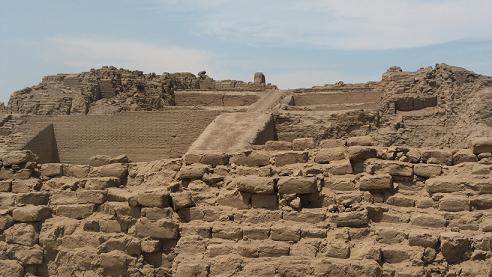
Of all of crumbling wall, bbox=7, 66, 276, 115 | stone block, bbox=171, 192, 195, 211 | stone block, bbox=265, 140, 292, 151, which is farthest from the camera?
crumbling wall, bbox=7, 66, 276, 115

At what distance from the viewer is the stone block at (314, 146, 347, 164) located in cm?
590

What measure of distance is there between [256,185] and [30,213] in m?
2.35

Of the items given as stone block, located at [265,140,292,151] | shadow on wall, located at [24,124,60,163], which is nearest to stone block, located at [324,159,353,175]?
stone block, located at [265,140,292,151]

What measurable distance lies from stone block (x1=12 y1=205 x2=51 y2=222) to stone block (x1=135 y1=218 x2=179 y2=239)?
1114 mm

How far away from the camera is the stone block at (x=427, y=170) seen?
5.56 metres

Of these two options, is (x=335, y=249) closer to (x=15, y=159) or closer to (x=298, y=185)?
(x=298, y=185)

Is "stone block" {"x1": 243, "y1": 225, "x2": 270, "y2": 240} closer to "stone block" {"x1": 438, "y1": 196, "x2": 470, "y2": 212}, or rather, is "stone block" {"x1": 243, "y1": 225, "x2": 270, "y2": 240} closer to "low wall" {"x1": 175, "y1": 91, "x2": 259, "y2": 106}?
"stone block" {"x1": 438, "y1": 196, "x2": 470, "y2": 212}

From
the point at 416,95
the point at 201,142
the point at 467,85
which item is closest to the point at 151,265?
the point at 201,142

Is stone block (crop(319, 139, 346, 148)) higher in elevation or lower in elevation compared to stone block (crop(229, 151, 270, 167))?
higher

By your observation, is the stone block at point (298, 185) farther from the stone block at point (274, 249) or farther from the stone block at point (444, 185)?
the stone block at point (444, 185)

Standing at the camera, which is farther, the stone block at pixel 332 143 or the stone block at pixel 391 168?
the stone block at pixel 332 143

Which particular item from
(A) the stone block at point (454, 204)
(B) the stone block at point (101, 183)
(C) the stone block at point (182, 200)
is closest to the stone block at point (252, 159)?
(C) the stone block at point (182, 200)

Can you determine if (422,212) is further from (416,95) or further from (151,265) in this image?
(416,95)

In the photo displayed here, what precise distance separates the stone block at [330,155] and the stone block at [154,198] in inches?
57.7
